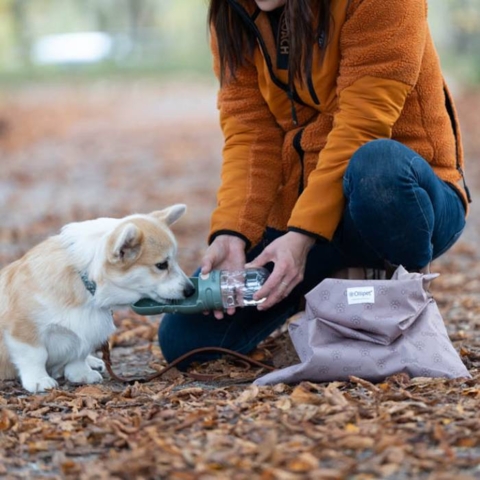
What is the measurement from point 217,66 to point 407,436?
2256 millimetres

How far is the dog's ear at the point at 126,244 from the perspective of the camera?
12.4 feet

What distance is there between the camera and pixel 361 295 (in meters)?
3.47

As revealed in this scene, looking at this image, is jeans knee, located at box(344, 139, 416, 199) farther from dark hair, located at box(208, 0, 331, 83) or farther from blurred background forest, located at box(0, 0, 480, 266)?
blurred background forest, located at box(0, 0, 480, 266)

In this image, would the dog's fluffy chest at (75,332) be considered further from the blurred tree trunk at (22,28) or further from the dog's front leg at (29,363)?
the blurred tree trunk at (22,28)

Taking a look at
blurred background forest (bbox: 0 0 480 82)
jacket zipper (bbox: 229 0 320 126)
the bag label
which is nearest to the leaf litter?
the bag label

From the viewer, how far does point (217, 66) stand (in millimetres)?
4379

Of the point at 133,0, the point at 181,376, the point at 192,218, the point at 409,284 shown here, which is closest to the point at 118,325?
the point at 181,376

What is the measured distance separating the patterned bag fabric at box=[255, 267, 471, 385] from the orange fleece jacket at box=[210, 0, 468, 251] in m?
0.39

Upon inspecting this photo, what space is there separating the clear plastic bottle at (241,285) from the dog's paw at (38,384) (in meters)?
0.83

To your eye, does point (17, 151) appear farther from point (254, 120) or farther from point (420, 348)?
point (420, 348)

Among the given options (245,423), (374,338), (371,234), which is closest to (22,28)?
(371,234)

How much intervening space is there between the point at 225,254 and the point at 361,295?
0.79 m

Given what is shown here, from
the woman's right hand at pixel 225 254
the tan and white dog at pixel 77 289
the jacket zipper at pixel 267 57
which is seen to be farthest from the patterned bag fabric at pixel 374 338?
the jacket zipper at pixel 267 57

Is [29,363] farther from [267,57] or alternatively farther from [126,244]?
[267,57]
